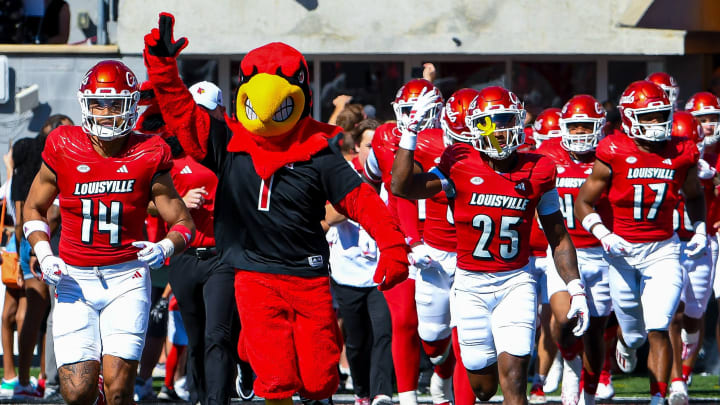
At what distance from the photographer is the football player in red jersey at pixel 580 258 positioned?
8.52 metres

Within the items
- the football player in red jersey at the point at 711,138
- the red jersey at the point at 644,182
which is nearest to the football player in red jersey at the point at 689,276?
the football player in red jersey at the point at 711,138

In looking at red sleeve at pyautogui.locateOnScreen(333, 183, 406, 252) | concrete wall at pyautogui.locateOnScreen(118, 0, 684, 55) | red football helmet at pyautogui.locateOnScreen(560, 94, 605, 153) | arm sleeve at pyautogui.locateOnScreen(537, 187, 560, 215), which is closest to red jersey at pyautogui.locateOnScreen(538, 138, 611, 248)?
red football helmet at pyautogui.locateOnScreen(560, 94, 605, 153)

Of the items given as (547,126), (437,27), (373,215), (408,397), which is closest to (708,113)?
(547,126)

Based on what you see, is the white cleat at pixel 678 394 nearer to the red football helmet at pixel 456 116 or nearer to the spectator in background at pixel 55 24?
the red football helmet at pixel 456 116

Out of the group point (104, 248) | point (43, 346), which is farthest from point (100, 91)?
point (43, 346)

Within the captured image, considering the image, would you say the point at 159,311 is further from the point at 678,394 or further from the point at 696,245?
the point at 696,245

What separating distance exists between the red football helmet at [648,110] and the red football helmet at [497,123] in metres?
1.69

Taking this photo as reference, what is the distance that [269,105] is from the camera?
6039mm

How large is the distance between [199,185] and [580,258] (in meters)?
2.73

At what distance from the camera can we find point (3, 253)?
382 inches

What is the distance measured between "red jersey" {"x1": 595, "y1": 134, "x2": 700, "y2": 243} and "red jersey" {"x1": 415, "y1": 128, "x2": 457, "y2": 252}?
3.63 ft

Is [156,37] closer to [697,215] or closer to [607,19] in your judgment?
[697,215]

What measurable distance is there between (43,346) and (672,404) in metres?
4.92

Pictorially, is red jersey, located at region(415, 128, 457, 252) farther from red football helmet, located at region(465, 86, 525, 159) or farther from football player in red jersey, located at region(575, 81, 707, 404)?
red football helmet, located at region(465, 86, 525, 159)
